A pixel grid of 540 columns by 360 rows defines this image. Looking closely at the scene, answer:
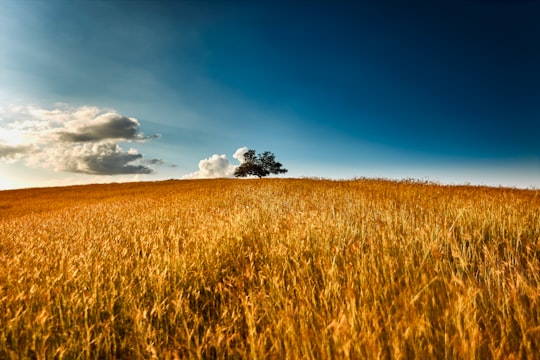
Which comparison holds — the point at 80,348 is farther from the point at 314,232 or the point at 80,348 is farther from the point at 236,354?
the point at 314,232

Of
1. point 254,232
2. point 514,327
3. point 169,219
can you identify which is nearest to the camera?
point 514,327

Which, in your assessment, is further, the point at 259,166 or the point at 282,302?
the point at 259,166

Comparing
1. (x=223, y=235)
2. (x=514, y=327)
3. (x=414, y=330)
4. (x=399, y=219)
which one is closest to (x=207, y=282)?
A: (x=223, y=235)

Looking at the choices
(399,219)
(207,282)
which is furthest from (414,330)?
(399,219)

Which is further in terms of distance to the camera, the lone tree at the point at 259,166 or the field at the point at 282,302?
the lone tree at the point at 259,166

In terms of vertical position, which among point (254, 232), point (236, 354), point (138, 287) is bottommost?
point (236, 354)

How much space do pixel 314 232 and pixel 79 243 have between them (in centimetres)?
423

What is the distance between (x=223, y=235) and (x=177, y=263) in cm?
113

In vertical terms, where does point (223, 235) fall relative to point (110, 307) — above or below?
above

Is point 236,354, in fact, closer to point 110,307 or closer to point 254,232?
point 110,307

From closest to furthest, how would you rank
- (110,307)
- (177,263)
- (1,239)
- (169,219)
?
(110,307), (177,263), (1,239), (169,219)

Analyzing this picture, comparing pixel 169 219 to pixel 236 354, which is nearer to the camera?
pixel 236 354

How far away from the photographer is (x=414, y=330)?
6.02 feet

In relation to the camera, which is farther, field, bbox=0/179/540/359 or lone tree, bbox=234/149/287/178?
lone tree, bbox=234/149/287/178
